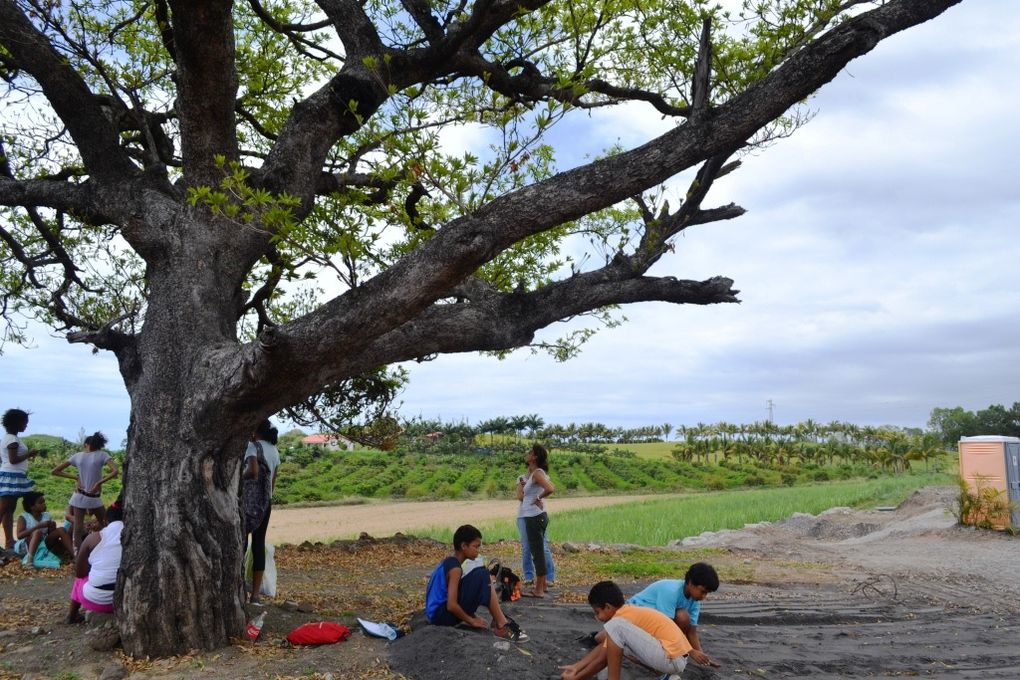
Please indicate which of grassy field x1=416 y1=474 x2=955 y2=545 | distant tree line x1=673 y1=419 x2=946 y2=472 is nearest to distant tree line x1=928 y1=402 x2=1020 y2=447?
distant tree line x1=673 y1=419 x2=946 y2=472

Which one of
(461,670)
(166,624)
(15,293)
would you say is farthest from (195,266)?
(15,293)

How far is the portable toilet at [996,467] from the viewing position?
16484 millimetres

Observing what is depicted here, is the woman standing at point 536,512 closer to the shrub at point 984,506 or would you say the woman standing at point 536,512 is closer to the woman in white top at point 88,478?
the woman in white top at point 88,478

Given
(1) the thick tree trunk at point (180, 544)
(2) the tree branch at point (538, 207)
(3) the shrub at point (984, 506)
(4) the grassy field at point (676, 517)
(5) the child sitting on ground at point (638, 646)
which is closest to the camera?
(5) the child sitting on ground at point (638, 646)

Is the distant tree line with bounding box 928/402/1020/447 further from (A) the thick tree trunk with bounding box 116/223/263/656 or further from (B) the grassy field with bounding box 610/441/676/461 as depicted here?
(A) the thick tree trunk with bounding box 116/223/263/656

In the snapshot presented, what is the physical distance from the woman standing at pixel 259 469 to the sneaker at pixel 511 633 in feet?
8.78

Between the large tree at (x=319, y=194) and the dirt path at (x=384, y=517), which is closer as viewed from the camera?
the large tree at (x=319, y=194)

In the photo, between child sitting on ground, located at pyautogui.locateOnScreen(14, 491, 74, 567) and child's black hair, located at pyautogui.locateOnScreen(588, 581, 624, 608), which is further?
child sitting on ground, located at pyautogui.locateOnScreen(14, 491, 74, 567)

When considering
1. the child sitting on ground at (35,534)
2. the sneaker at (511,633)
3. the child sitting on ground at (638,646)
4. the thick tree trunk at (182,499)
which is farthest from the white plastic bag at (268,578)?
the child sitting on ground at (35,534)

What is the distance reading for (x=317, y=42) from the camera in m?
11.1

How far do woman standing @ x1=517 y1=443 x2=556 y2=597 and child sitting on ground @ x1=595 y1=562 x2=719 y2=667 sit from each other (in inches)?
95.1

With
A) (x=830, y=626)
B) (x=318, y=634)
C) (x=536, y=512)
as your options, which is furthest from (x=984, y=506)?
(x=318, y=634)

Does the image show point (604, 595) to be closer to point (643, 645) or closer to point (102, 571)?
point (643, 645)

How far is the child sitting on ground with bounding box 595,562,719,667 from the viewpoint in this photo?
574 centimetres
